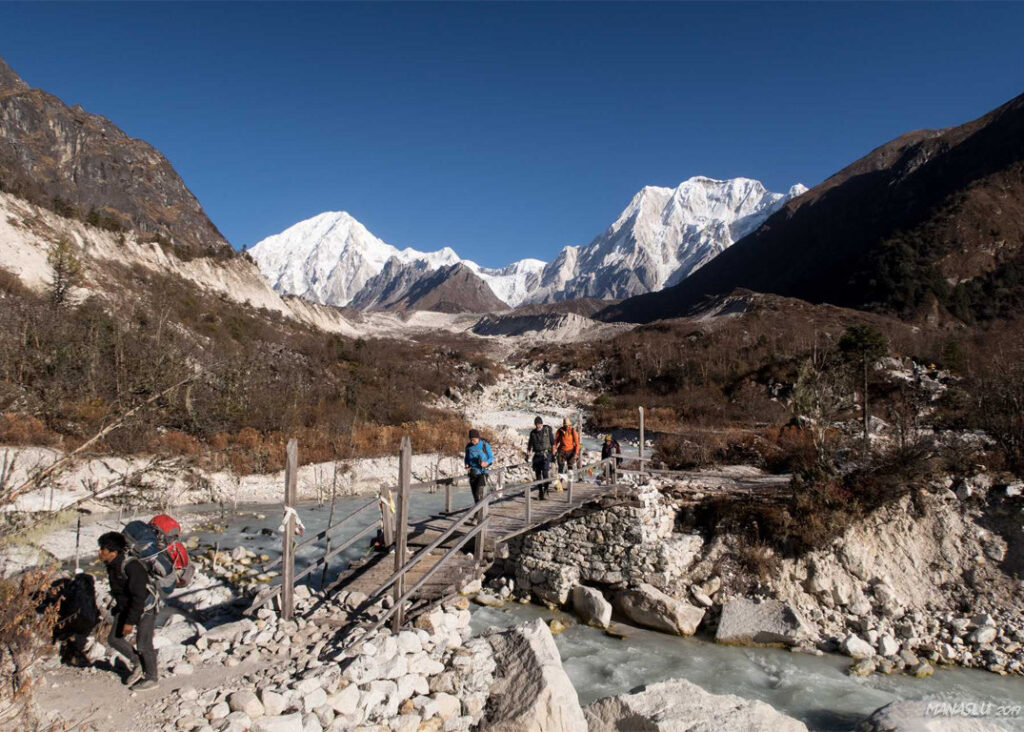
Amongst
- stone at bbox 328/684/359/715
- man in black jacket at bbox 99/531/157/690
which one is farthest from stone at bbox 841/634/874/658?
man in black jacket at bbox 99/531/157/690

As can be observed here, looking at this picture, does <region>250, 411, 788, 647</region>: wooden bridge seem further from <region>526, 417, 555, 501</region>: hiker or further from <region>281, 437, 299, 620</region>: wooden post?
<region>526, 417, 555, 501</region>: hiker

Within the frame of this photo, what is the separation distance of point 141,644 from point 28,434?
1448cm

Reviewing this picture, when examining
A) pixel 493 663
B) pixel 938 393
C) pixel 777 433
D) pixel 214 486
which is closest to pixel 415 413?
pixel 214 486

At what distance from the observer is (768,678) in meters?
8.46

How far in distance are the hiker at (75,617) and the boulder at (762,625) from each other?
28.9 feet

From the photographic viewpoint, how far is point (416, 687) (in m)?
5.93

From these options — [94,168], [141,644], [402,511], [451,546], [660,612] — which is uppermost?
[94,168]

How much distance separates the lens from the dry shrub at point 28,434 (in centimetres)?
1554

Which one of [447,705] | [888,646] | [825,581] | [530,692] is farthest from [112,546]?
[825,581]

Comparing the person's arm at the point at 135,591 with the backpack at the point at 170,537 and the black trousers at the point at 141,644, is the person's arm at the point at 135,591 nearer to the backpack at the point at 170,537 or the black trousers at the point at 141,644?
the black trousers at the point at 141,644

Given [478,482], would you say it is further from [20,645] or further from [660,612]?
[20,645]

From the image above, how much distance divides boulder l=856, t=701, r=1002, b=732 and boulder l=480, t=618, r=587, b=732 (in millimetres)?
3210

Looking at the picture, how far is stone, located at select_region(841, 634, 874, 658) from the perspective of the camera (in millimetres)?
8922

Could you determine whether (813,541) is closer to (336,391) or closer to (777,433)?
(777,433)
